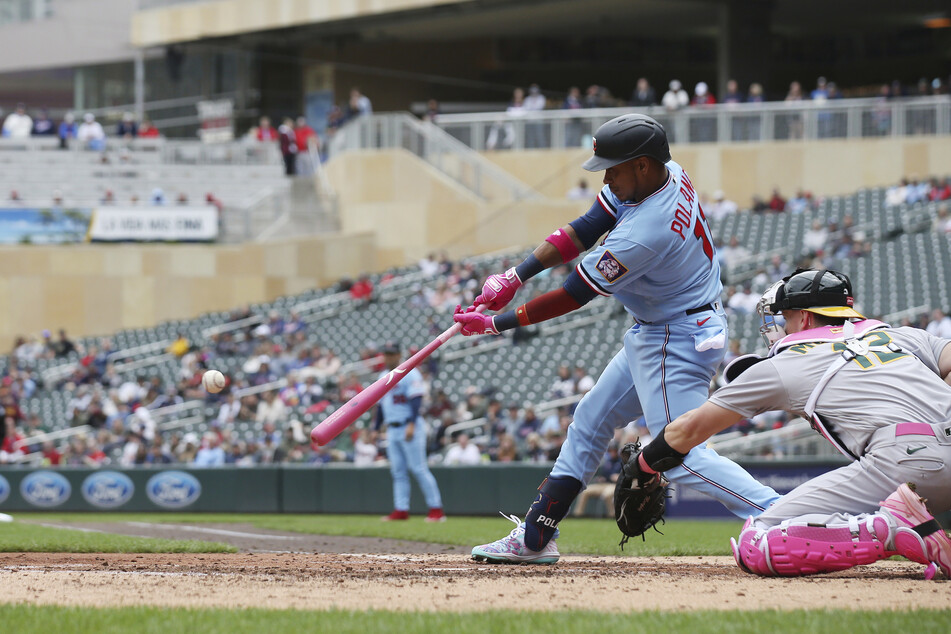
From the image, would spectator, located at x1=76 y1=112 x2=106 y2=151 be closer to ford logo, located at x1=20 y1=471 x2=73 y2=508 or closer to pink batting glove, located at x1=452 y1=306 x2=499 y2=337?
ford logo, located at x1=20 y1=471 x2=73 y2=508

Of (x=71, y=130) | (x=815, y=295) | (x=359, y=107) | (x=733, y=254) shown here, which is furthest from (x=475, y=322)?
(x=71, y=130)

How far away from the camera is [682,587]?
4.48 meters

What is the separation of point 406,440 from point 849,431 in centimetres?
764

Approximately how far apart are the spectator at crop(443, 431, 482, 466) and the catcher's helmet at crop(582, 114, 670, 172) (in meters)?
9.99

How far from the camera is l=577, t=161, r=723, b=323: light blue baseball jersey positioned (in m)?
4.88

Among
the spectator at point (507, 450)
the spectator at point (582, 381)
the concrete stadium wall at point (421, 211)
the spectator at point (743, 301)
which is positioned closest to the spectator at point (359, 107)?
the concrete stadium wall at point (421, 211)

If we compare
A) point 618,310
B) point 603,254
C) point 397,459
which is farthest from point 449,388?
point 603,254

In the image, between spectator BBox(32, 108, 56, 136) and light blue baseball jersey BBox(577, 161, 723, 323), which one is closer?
light blue baseball jersey BBox(577, 161, 723, 323)

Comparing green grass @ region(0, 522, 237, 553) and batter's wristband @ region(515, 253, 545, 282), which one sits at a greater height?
batter's wristband @ region(515, 253, 545, 282)

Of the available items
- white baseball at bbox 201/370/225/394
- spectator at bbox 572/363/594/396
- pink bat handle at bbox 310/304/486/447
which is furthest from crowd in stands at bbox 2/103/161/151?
pink bat handle at bbox 310/304/486/447

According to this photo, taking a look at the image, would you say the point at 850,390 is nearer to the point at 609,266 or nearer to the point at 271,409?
the point at 609,266

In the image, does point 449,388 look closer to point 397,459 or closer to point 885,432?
point 397,459

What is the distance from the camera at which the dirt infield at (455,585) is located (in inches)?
161

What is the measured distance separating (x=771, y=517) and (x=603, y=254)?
1291 millimetres
